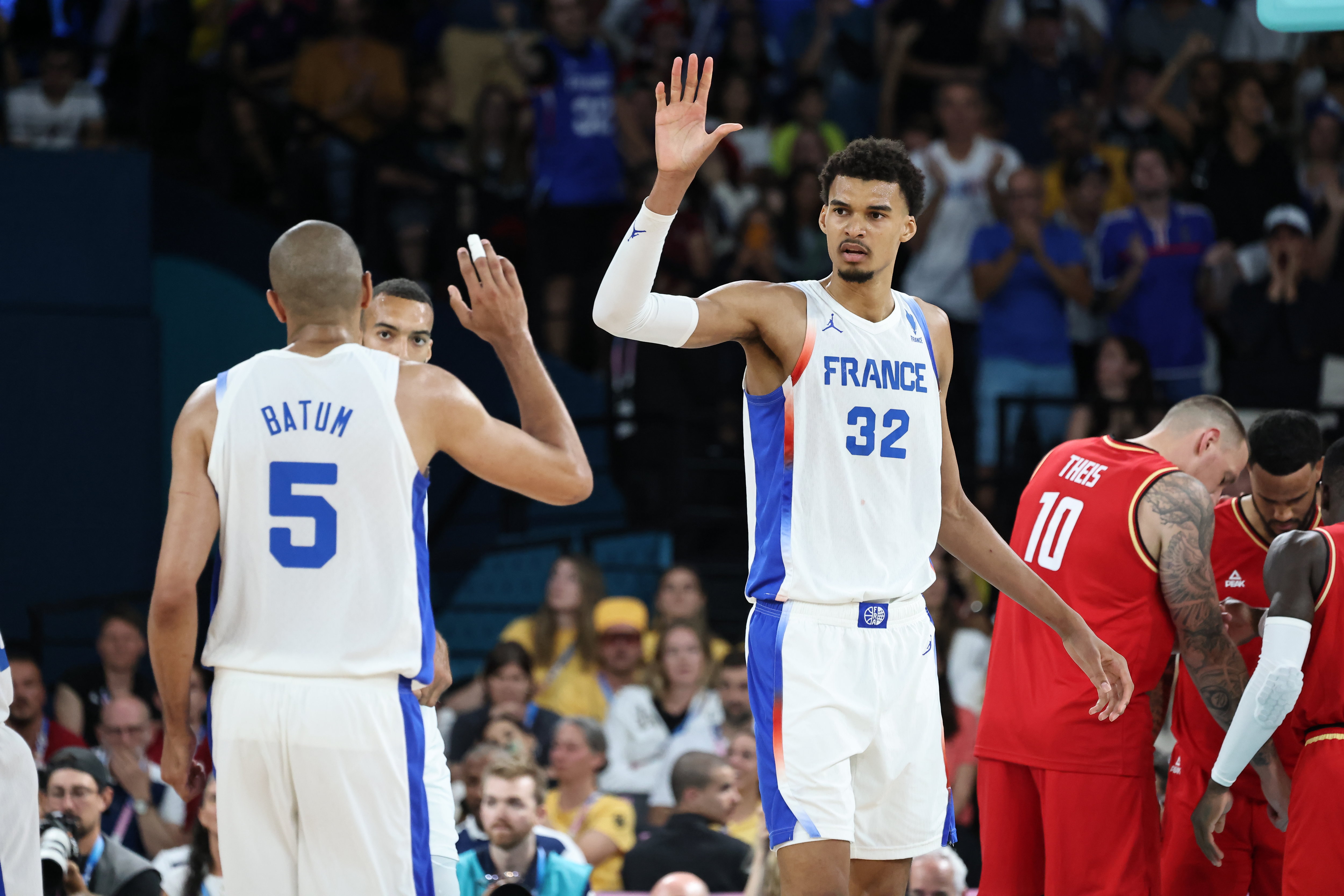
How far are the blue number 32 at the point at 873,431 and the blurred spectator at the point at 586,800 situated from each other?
4126 mm

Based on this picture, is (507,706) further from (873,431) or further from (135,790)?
(873,431)

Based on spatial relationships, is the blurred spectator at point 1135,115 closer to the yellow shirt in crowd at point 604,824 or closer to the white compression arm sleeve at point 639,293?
the yellow shirt in crowd at point 604,824

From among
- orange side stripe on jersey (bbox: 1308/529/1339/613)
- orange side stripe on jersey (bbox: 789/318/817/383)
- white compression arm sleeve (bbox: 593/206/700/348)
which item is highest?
white compression arm sleeve (bbox: 593/206/700/348)

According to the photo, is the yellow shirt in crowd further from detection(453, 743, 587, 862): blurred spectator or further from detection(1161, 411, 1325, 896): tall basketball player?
detection(1161, 411, 1325, 896): tall basketball player

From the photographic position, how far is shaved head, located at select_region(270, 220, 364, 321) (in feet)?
12.9

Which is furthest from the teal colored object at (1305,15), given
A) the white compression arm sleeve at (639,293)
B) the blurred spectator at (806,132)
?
the blurred spectator at (806,132)

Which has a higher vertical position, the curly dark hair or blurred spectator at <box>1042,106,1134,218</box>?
blurred spectator at <box>1042,106,1134,218</box>

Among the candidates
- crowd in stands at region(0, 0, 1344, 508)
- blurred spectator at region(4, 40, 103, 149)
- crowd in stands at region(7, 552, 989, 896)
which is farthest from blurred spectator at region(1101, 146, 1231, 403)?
blurred spectator at region(4, 40, 103, 149)

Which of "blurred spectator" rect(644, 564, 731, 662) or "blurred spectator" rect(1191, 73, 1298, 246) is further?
"blurred spectator" rect(1191, 73, 1298, 246)

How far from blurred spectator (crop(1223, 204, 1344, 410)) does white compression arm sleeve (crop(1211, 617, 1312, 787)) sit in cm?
576

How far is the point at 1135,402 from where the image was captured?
31.8 ft

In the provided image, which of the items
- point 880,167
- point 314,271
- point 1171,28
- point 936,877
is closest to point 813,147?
point 1171,28

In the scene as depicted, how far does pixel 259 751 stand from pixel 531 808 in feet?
10.6

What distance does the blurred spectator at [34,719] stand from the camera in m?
8.41
